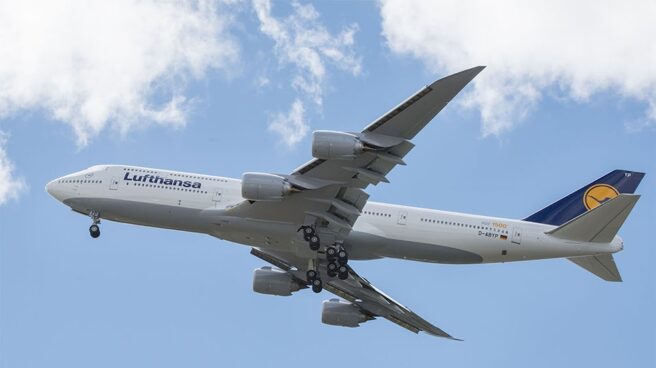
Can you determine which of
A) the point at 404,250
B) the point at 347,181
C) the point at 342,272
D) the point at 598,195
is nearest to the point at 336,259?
the point at 342,272

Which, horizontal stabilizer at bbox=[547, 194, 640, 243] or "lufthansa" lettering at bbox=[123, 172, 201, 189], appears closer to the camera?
horizontal stabilizer at bbox=[547, 194, 640, 243]

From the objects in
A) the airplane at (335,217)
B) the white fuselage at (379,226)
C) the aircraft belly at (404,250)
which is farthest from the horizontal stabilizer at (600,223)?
the aircraft belly at (404,250)

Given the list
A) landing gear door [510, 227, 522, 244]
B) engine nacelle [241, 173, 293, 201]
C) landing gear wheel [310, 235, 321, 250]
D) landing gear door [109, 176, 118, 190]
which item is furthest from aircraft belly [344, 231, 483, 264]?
landing gear door [109, 176, 118, 190]

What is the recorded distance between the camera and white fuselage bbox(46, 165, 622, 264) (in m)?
48.1

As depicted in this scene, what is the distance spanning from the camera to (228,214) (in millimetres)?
47156

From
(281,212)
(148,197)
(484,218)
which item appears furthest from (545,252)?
(148,197)

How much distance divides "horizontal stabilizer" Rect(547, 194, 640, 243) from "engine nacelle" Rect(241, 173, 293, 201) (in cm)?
1351

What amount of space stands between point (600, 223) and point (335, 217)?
12.4 meters

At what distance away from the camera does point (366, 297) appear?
5600cm

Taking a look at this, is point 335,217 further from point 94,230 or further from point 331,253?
point 94,230

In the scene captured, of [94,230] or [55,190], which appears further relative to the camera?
[55,190]

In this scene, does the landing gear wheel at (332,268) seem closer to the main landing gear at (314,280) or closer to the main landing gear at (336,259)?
the main landing gear at (336,259)

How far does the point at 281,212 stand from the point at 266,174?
7.58ft

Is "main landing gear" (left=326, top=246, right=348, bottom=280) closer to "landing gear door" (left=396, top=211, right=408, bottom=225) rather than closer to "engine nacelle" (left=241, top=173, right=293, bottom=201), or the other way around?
"landing gear door" (left=396, top=211, right=408, bottom=225)
